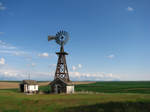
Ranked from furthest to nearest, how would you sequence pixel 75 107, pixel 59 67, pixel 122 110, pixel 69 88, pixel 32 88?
pixel 32 88, pixel 59 67, pixel 69 88, pixel 75 107, pixel 122 110

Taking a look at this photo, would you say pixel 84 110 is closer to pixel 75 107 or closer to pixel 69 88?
pixel 75 107

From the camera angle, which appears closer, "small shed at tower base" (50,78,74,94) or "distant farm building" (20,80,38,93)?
"small shed at tower base" (50,78,74,94)

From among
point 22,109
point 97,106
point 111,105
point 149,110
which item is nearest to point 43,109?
point 22,109

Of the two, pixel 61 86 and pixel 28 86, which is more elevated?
pixel 61 86

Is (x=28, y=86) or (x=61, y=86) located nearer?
(x=61, y=86)

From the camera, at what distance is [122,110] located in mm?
21484

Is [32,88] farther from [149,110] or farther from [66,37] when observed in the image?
[149,110]

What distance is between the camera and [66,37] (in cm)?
5256

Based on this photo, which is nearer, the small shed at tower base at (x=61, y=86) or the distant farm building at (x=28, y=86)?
the small shed at tower base at (x=61, y=86)

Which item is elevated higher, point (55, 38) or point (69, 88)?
point (55, 38)

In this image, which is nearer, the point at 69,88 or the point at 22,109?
the point at 22,109

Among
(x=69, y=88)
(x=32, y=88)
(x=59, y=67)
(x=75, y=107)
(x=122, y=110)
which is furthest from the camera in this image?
(x=32, y=88)

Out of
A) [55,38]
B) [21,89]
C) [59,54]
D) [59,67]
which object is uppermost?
[55,38]

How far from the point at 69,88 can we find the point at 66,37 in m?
16.3
